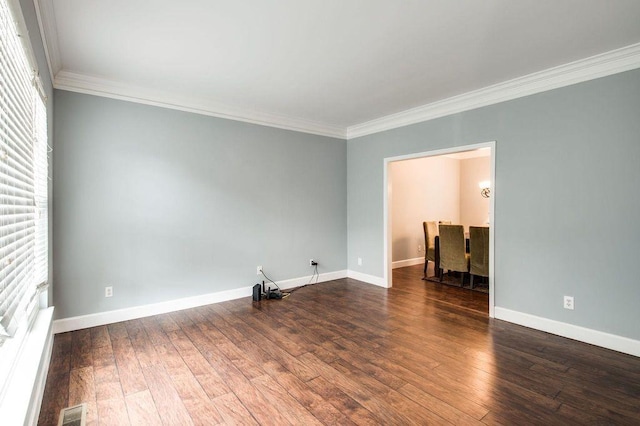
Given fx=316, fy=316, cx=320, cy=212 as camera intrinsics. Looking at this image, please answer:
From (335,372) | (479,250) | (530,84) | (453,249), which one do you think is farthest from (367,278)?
(530,84)

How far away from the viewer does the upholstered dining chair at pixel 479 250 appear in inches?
184

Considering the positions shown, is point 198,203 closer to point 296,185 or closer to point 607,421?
point 296,185

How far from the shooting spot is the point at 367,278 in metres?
5.16

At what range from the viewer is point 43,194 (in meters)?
2.64

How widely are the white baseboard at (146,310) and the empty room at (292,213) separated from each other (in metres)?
0.02

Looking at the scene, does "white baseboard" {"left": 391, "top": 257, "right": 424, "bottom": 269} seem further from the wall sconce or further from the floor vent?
the floor vent

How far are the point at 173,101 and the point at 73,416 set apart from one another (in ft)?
10.2

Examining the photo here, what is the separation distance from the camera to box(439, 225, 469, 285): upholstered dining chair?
16.2ft

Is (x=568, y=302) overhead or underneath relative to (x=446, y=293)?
overhead

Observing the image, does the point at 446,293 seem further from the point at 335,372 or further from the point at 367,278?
the point at 335,372

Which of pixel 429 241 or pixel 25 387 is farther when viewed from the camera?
pixel 429 241

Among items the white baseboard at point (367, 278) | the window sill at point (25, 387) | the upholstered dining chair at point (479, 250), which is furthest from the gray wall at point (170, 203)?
the upholstered dining chair at point (479, 250)

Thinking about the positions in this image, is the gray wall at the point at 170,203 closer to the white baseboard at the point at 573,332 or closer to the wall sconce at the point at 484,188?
the white baseboard at the point at 573,332

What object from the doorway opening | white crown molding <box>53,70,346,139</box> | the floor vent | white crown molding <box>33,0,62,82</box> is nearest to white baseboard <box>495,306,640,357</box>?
the doorway opening
